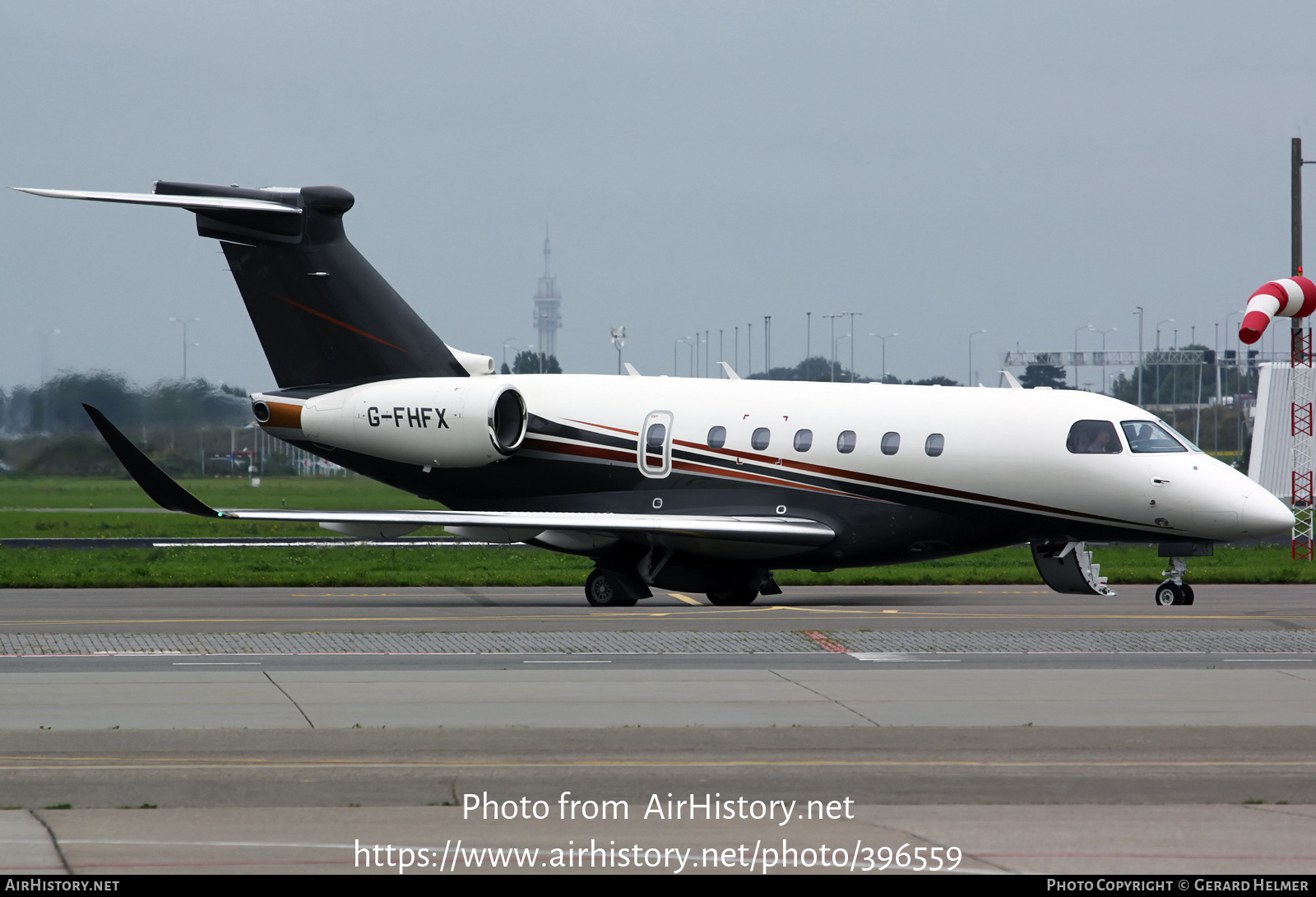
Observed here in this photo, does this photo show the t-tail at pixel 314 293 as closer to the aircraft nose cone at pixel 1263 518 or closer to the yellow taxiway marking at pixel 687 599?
the yellow taxiway marking at pixel 687 599

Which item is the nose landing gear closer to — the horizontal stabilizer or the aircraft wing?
the aircraft wing

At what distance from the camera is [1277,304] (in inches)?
1316

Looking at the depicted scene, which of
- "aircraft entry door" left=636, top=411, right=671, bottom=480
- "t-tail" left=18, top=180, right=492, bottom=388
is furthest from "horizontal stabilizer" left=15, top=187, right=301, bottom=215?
"aircraft entry door" left=636, top=411, right=671, bottom=480

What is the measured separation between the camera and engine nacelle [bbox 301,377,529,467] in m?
27.4

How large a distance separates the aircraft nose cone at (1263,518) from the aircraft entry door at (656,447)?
9215 millimetres

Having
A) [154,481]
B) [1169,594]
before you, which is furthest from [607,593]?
[1169,594]

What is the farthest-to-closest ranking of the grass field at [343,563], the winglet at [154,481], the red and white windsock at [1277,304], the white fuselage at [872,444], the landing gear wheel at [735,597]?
the red and white windsock at [1277,304], the grass field at [343,563], the landing gear wheel at [735,597], the white fuselage at [872,444], the winglet at [154,481]

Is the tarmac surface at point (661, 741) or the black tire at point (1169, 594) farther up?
the tarmac surface at point (661, 741)

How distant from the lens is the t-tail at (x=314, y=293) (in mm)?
27812


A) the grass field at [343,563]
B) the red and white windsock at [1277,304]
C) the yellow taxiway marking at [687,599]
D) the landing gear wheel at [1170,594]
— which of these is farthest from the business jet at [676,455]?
the red and white windsock at [1277,304]

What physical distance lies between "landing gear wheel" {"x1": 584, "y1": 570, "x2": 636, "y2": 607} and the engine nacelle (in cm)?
307

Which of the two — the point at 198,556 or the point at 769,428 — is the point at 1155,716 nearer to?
the point at 769,428

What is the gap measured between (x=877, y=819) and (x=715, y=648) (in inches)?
348

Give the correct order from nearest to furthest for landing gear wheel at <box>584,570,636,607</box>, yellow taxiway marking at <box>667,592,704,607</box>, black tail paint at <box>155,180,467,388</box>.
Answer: landing gear wheel at <box>584,570,636,607</box> → yellow taxiway marking at <box>667,592,704,607</box> → black tail paint at <box>155,180,467,388</box>
